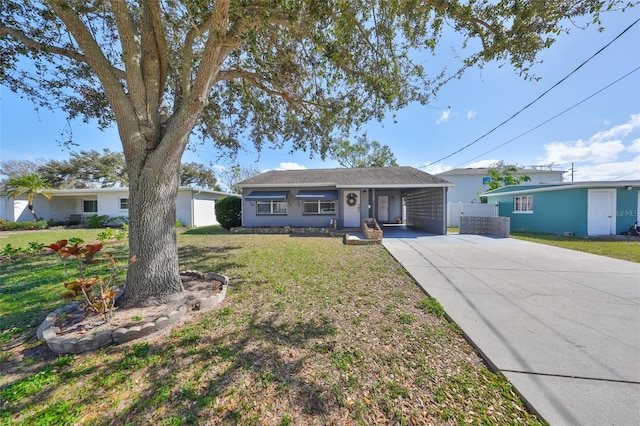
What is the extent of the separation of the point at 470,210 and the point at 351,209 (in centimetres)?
1062

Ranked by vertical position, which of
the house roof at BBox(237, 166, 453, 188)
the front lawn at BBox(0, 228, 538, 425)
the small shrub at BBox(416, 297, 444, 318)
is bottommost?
the front lawn at BBox(0, 228, 538, 425)

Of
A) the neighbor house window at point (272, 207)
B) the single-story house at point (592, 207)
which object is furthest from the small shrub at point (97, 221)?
the single-story house at point (592, 207)

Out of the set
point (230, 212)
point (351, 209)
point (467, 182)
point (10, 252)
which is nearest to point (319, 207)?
point (351, 209)

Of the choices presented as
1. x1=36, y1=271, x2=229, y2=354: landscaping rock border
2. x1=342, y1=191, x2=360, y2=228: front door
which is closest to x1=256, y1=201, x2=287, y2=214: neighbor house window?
x1=342, y1=191, x2=360, y2=228: front door

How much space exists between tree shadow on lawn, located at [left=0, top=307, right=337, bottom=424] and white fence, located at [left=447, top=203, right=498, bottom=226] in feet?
61.6

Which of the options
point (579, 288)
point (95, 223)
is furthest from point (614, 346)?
point (95, 223)

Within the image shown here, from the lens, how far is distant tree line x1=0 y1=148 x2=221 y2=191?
29562 millimetres

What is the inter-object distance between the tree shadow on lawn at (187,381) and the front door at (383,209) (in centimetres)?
1750

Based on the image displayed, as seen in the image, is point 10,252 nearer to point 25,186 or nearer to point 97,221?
point 97,221

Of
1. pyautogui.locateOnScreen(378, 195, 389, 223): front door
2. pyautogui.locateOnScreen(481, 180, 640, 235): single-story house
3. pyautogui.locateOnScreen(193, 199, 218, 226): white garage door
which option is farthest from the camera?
pyautogui.locateOnScreen(378, 195, 389, 223): front door

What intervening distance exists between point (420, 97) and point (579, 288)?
5.87 metres

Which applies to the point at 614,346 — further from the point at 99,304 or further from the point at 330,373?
the point at 99,304

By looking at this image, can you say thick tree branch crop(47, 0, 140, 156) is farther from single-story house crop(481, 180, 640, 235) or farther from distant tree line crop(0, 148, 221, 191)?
distant tree line crop(0, 148, 221, 191)

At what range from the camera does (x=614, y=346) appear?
2965 mm
